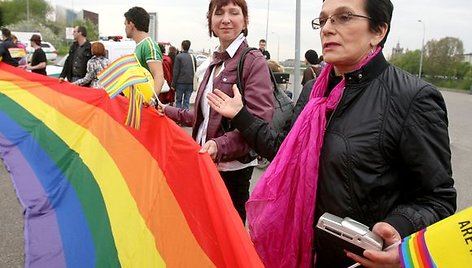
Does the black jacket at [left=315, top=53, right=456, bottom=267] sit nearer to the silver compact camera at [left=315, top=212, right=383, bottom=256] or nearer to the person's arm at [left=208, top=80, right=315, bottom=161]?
the silver compact camera at [left=315, top=212, right=383, bottom=256]

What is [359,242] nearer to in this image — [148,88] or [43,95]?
[148,88]

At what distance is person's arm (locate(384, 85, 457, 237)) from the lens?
57.6 inches

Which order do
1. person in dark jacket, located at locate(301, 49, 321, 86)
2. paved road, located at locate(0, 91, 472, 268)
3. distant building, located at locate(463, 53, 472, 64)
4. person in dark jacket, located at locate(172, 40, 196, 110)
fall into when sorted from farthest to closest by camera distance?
distant building, located at locate(463, 53, 472, 64), person in dark jacket, located at locate(172, 40, 196, 110), person in dark jacket, located at locate(301, 49, 321, 86), paved road, located at locate(0, 91, 472, 268)

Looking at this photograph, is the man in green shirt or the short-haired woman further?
the short-haired woman

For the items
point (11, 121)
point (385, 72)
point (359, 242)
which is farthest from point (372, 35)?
point (11, 121)

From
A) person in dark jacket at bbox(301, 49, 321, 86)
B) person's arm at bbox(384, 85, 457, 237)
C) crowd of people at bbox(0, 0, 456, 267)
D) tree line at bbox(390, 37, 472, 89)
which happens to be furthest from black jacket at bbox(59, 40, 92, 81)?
tree line at bbox(390, 37, 472, 89)

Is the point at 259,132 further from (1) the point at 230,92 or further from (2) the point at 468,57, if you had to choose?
(2) the point at 468,57

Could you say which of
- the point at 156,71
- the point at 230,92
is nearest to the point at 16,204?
the point at 156,71

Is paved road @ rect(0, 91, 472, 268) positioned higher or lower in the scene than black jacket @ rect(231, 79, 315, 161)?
lower

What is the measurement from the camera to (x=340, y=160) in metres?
1.56

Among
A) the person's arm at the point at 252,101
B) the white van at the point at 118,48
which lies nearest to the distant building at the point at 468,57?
the white van at the point at 118,48

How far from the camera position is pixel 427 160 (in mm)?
1469

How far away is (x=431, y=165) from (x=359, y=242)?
1.22ft

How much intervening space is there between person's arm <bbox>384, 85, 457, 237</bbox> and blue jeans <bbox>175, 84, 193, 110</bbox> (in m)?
10.7
